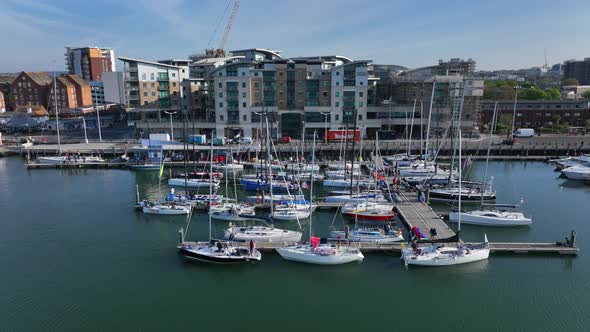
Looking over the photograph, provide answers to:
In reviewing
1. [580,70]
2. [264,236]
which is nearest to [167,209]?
[264,236]

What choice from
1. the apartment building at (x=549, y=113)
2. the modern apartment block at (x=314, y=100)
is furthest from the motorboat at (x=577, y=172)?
the apartment building at (x=549, y=113)

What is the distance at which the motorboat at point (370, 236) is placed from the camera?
30.6 meters

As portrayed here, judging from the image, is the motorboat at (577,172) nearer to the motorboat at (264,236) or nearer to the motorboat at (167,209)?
the motorboat at (264,236)

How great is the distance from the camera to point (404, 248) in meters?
29.0

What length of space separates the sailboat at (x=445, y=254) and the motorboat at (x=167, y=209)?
67.4ft

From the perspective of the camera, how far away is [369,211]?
36.1 m

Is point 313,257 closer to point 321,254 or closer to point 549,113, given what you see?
point 321,254

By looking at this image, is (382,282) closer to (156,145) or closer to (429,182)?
(429,182)

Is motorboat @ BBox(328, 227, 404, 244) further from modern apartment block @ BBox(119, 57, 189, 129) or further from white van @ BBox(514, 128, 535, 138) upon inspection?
white van @ BBox(514, 128, 535, 138)

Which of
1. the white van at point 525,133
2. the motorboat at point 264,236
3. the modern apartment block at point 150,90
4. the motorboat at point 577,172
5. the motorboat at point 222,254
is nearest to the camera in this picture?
the motorboat at point 222,254

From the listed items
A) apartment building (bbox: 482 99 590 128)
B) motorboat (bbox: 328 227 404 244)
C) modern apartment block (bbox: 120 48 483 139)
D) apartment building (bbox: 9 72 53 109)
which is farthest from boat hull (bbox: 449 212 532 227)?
apartment building (bbox: 9 72 53 109)

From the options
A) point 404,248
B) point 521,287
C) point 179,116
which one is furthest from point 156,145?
point 521,287

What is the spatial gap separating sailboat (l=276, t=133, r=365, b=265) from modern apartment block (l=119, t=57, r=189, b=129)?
182 ft

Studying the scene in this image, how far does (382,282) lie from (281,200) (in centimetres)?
1603
